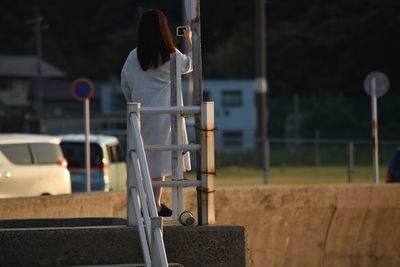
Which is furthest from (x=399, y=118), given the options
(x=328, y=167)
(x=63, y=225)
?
(x=63, y=225)

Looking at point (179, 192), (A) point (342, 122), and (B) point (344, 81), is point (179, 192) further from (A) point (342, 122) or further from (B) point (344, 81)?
(B) point (344, 81)

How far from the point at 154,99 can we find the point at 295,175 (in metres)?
31.1

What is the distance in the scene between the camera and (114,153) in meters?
27.5

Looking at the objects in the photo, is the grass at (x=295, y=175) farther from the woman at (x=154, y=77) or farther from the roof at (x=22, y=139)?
the woman at (x=154, y=77)

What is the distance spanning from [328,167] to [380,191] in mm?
28237

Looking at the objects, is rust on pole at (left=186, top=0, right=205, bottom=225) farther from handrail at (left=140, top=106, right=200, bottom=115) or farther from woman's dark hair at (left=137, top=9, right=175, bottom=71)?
woman's dark hair at (left=137, top=9, right=175, bottom=71)

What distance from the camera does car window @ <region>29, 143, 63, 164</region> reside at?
22062 millimetres

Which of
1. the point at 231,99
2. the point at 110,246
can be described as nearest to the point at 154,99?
the point at 110,246

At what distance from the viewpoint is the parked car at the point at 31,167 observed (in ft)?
67.2

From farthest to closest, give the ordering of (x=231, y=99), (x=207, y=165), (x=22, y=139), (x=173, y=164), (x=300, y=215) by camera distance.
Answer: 1. (x=231, y=99)
2. (x=22, y=139)
3. (x=300, y=215)
4. (x=173, y=164)
5. (x=207, y=165)

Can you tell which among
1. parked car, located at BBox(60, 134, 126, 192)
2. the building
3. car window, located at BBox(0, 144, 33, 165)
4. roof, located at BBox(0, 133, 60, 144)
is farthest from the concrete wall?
the building

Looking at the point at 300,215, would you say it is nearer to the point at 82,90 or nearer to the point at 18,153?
the point at 18,153

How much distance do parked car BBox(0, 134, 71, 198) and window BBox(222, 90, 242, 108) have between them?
42725 millimetres

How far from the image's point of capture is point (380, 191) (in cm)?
1388
